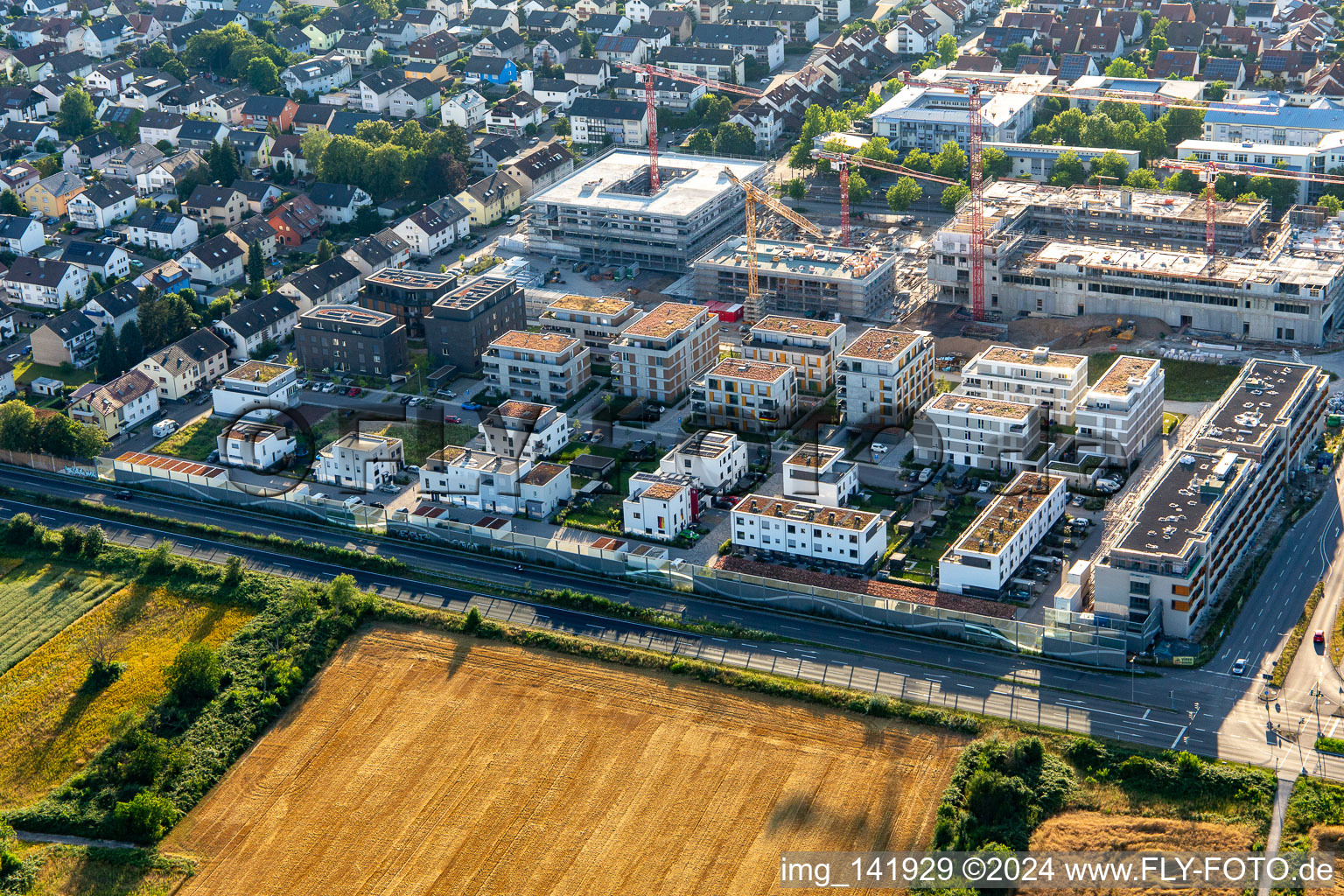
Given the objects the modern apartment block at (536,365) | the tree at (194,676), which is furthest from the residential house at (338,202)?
the tree at (194,676)

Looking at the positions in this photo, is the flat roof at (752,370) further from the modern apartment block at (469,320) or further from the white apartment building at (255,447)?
the white apartment building at (255,447)

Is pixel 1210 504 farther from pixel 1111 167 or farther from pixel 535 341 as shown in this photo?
pixel 1111 167

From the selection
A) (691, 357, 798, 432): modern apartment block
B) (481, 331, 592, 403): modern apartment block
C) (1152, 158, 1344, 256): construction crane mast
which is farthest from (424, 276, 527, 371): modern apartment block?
(1152, 158, 1344, 256): construction crane mast

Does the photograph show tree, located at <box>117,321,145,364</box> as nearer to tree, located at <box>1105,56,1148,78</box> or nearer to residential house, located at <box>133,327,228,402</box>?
residential house, located at <box>133,327,228,402</box>

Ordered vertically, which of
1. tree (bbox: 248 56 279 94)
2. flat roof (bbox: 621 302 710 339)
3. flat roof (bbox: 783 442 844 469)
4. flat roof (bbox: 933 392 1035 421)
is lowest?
flat roof (bbox: 783 442 844 469)

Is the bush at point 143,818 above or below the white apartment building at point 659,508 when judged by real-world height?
below
